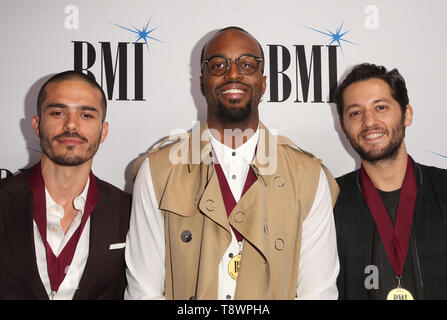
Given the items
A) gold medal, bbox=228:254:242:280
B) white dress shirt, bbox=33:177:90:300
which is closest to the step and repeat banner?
white dress shirt, bbox=33:177:90:300

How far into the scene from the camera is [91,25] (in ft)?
8.58

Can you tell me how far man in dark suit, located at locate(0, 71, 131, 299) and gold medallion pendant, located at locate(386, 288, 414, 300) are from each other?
1289 mm

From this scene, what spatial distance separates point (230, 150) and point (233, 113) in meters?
0.18

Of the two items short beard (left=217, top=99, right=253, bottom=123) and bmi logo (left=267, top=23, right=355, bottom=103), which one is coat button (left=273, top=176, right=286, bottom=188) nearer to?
short beard (left=217, top=99, right=253, bottom=123)

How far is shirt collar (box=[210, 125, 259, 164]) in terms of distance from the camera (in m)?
1.93

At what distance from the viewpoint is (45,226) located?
1.92m

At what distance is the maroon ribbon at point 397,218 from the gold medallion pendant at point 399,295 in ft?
0.26

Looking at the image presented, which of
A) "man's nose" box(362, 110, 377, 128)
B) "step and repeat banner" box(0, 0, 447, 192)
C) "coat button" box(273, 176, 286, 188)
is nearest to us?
"coat button" box(273, 176, 286, 188)

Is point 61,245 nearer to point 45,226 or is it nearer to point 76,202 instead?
point 45,226

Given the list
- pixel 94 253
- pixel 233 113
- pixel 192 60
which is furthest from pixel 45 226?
pixel 192 60

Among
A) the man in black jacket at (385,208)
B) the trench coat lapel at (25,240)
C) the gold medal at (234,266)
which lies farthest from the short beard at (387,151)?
the trench coat lapel at (25,240)

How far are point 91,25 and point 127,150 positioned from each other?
2.70 feet

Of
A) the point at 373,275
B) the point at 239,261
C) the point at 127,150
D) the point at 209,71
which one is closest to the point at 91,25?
the point at 127,150

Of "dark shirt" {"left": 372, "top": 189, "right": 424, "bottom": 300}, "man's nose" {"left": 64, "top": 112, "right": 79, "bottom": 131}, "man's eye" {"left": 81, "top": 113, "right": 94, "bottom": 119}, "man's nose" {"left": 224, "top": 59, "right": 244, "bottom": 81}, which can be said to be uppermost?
"man's nose" {"left": 224, "top": 59, "right": 244, "bottom": 81}
